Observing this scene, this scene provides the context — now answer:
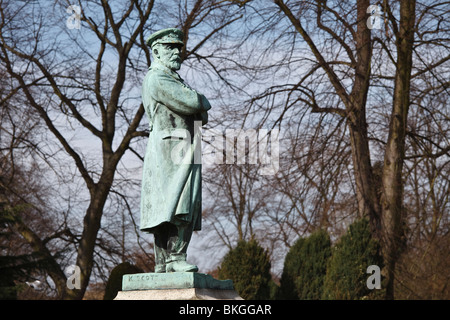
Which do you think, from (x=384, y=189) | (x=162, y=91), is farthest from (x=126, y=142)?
(x=162, y=91)

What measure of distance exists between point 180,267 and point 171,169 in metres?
0.90

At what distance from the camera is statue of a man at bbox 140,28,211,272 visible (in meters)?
6.66

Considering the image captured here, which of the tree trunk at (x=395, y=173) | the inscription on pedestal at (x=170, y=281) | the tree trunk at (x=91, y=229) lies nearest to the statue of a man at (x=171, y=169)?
the inscription on pedestal at (x=170, y=281)

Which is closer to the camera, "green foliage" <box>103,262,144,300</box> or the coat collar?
the coat collar

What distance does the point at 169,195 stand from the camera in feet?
21.8

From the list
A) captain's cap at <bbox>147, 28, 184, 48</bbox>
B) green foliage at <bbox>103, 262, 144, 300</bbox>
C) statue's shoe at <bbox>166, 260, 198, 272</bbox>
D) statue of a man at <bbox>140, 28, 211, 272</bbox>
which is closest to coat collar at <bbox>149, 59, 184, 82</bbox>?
statue of a man at <bbox>140, 28, 211, 272</bbox>

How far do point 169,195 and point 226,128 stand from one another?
8.13 m

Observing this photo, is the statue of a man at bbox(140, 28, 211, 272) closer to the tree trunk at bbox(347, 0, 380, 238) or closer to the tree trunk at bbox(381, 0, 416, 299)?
the tree trunk at bbox(347, 0, 380, 238)

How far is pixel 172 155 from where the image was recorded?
6.76m

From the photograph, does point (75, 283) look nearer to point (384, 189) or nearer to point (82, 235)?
point (82, 235)

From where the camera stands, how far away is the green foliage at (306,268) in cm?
1470

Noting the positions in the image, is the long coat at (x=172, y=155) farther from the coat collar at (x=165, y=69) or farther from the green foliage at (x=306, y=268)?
the green foliage at (x=306, y=268)

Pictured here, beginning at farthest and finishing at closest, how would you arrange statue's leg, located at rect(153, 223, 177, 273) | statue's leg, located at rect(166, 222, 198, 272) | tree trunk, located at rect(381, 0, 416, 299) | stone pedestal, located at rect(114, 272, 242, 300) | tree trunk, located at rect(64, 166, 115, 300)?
tree trunk, located at rect(64, 166, 115, 300)
tree trunk, located at rect(381, 0, 416, 299)
statue's leg, located at rect(153, 223, 177, 273)
statue's leg, located at rect(166, 222, 198, 272)
stone pedestal, located at rect(114, 272, 242, 300)
